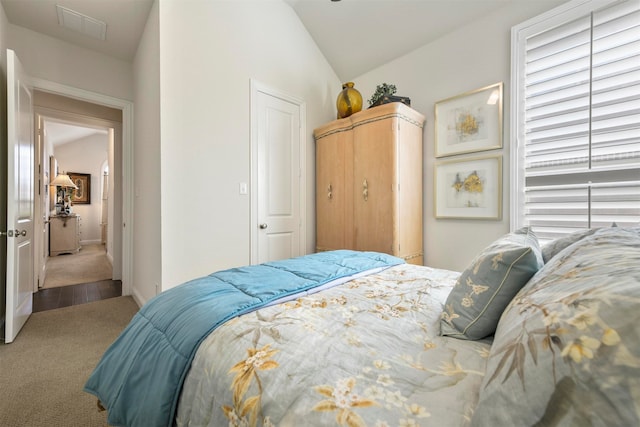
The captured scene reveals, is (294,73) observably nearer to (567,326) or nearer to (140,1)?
(140,1)

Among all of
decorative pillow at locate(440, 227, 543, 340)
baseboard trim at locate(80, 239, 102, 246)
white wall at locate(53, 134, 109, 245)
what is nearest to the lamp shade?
white wall at locate(53, 134, 109, 245)

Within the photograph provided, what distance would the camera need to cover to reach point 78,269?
15.6 ft

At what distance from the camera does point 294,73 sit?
3219 millimetres

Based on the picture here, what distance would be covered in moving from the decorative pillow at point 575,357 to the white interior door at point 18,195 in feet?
10.2

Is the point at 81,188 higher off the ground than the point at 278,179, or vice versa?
Result: the point at 81,188

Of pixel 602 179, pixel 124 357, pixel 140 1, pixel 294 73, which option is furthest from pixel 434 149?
pixel 140 1

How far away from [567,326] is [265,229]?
267 cm

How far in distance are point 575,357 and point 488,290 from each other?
0.45m

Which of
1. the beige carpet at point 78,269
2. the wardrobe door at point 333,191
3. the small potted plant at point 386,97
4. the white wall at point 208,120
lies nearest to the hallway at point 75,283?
the beige carpet at point 78,269

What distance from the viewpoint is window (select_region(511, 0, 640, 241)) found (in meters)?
1.87

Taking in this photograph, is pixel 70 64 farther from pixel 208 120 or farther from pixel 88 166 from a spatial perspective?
pixel 88 166

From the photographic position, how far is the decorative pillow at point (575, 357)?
345 millimetres

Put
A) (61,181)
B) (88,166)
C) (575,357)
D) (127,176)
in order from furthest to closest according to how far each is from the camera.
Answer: (88,166) < (61,181) < (127,176) < (575,357)

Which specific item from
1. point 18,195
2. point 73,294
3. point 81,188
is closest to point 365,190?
point 18,195
